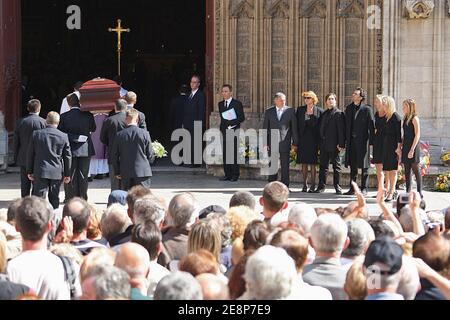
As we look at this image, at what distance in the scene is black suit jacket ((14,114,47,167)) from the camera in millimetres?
15234

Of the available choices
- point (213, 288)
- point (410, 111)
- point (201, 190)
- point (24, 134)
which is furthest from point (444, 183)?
point (213, 288)

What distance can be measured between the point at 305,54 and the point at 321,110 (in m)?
1.49

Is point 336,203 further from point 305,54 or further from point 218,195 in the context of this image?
point 305,54

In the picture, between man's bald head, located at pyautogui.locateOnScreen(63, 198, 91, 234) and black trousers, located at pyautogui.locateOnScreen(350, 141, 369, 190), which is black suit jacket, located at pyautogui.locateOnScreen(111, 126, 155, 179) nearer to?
black trousers, located at pyautogui.locateOnScreen(350, 141, 369, 190)

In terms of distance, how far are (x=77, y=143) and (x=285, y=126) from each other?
12.1 feet

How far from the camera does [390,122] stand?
53.7 ft

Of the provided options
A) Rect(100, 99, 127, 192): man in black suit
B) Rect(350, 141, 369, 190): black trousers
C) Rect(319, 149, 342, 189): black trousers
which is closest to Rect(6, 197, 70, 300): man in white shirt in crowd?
Rect(100, 99, 127, 192): man in black suit

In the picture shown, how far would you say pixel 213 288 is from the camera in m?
6.50

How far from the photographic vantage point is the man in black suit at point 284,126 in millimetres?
17672

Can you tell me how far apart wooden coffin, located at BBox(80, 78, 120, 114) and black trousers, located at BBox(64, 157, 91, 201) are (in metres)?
2.74

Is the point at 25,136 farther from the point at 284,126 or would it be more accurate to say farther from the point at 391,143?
the point at 391,143

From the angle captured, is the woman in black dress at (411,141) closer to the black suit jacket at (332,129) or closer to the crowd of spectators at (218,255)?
the black suit jacket at (332,129)
